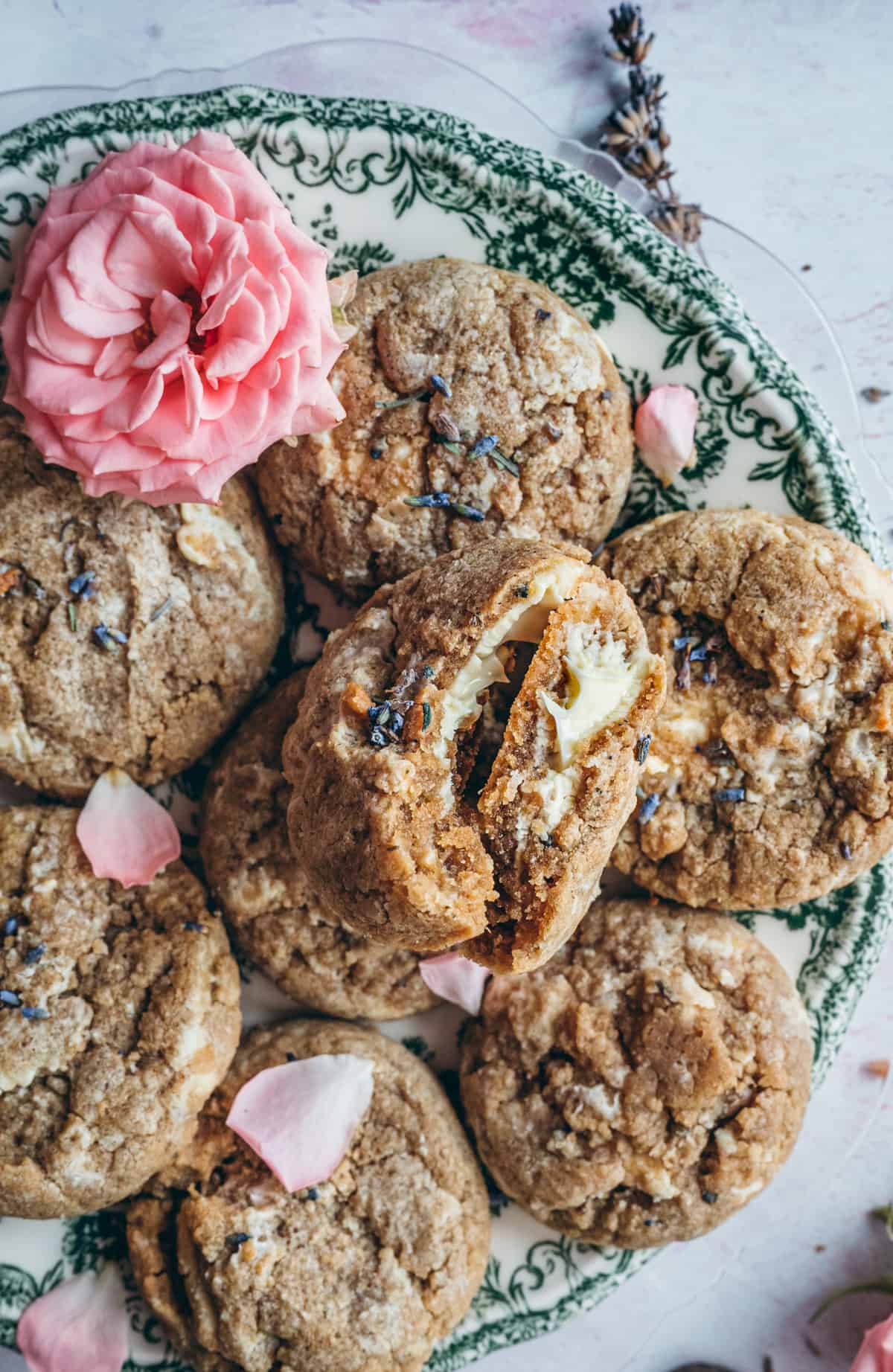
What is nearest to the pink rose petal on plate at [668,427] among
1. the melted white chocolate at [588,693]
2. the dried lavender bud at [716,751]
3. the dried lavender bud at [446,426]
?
the dried lavender bud at [446,426]

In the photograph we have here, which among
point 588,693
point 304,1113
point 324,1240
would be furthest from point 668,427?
point 324,1240

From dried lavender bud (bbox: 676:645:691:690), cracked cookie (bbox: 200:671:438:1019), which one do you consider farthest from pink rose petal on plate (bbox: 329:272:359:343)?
dried lavender bud (bbox: 676:645:691:690)

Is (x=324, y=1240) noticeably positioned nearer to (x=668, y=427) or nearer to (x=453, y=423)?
(x=453, y=423)

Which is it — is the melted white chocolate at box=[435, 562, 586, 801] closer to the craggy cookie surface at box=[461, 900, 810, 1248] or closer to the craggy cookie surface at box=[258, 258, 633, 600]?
the craggy cookie surface at box=[258, 258, 633, 600]

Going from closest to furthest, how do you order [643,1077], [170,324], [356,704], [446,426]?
[356,704], [170,324], [446,426], [643,1077]

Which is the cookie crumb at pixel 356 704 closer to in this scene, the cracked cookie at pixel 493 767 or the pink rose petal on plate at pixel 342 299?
the cracked cookie at pixel 493 767

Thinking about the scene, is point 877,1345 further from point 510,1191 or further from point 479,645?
point 479,645
